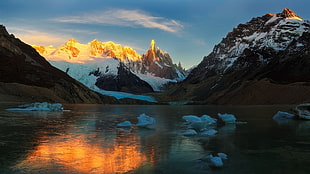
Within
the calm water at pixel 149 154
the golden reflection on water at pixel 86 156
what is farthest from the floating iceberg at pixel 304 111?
the golden reflection on water at pixel 86 156

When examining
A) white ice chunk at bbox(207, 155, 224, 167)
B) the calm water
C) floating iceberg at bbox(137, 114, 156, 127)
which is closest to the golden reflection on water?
the calm water

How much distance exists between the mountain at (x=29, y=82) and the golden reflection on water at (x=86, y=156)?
9357 centimetres

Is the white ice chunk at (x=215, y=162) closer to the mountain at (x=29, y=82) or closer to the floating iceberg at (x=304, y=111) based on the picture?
the floating iceberg at (x=304, y=111)

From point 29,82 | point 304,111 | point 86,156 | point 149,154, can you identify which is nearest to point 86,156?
point 86,156

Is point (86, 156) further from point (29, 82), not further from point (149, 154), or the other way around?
point (29, 82)

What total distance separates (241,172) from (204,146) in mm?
5786

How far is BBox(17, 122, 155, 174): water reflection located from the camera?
11.7 metres

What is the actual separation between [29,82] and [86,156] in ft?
386

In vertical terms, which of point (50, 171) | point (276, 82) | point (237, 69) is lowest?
point (50, 171)

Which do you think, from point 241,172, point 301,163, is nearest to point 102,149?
point 241,172

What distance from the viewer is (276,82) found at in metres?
128

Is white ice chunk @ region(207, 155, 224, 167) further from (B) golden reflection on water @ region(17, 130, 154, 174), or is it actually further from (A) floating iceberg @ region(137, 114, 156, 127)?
(A) floating iceberg @ region(137, 114, 156, 127)

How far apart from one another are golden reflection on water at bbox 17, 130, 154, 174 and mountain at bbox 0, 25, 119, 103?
9357 centimetres

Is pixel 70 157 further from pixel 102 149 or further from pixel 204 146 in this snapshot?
pixel 204 146
